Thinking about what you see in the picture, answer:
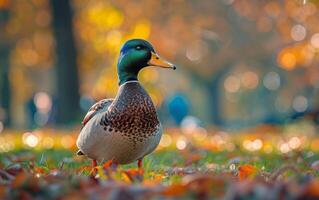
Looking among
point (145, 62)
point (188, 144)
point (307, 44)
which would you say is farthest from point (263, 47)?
point (145, 62)

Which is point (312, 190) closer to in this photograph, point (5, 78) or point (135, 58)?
point (135, 58)

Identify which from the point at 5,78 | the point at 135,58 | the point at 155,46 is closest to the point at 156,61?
the point at 135,58

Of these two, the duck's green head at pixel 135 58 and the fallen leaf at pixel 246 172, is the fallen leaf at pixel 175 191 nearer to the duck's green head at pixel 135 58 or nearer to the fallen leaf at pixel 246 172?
the fallen leaf at pixel 246 172

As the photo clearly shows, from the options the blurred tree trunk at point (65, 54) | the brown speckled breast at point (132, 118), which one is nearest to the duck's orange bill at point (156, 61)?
the brown speckled breast at point (132, 118)

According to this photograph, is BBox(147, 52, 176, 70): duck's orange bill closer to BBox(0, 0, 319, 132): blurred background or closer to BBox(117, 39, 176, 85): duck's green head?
BBox(117, 39, 176, 85): duck's green head

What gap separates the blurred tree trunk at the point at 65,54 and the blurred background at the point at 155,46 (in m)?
0.03

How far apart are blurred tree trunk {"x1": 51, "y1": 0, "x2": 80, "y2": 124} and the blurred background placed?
3cm

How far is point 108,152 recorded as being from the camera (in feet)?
20.4

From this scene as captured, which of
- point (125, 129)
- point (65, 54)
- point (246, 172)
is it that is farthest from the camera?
point (65, 54)

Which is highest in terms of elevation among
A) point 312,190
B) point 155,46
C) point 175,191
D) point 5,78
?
point 5,78

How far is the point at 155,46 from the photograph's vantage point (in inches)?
1339

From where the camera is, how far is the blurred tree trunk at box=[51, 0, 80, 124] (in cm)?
2386

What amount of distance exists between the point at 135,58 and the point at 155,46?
A: 27438 millimetres

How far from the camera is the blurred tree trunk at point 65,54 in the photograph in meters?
23.9
